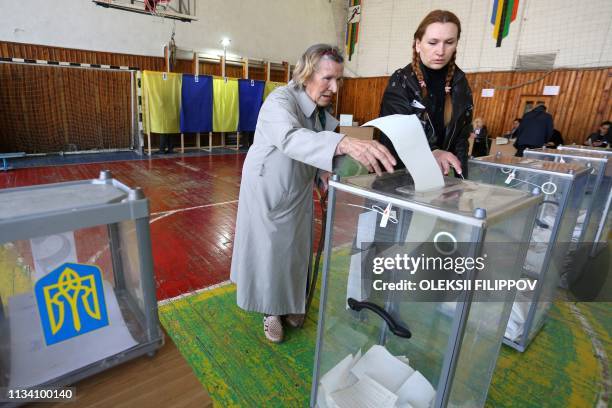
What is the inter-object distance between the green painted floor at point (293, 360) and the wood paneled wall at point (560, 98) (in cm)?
685

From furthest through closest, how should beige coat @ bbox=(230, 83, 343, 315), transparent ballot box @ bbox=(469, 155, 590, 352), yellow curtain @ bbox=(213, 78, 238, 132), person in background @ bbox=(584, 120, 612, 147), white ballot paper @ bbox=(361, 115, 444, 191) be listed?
yellow curtain @ bbox=(213, 78, 238, 132) < person in background @ bbox=(584, 120, 612, 147) < transparent ballot box @ bbox=(469, 155, 590, 352) < beige coat @ bbox=(230, 83, 343, 315) < white ballot paper @ bbox=(361, 115, 444, 191)

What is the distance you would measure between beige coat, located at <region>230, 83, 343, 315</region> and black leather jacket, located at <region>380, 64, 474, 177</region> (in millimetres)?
328

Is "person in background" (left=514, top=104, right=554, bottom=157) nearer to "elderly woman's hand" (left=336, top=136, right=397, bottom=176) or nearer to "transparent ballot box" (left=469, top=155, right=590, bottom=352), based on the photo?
"transparent ballot box" (left=469, top=155, right=590, bottom=352)

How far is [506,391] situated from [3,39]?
8.93 m

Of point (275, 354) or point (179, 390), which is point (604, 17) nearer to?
point (275, 354)

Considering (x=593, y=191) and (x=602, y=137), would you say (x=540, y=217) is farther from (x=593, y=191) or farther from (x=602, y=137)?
(x=602, y=137)

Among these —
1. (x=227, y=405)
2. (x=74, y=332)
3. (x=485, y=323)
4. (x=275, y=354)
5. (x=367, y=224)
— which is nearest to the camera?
(x=74, y=332)

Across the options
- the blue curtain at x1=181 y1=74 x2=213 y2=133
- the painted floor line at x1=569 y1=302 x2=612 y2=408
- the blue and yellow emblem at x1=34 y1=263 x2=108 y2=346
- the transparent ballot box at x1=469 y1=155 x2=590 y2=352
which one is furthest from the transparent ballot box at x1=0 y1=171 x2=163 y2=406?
the blue curtain at x1=181 y1=74 x2=213 y2=133

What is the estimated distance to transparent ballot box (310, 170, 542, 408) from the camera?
0.89 meters

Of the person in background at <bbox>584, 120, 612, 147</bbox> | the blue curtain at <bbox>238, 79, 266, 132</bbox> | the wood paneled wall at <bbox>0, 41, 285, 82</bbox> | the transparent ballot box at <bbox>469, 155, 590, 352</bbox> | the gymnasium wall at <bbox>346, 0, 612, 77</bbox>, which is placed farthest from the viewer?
the blue curtain at <bbox>238, 79, 266, 132</bbox>

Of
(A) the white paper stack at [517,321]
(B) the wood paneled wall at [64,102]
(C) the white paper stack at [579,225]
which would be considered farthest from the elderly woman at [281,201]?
(B) the wood paneled wall at [64,102]

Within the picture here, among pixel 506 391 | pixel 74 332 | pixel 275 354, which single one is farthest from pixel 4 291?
pixel 506 391

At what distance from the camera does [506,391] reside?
163 cm

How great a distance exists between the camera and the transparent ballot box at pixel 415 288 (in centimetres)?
89
